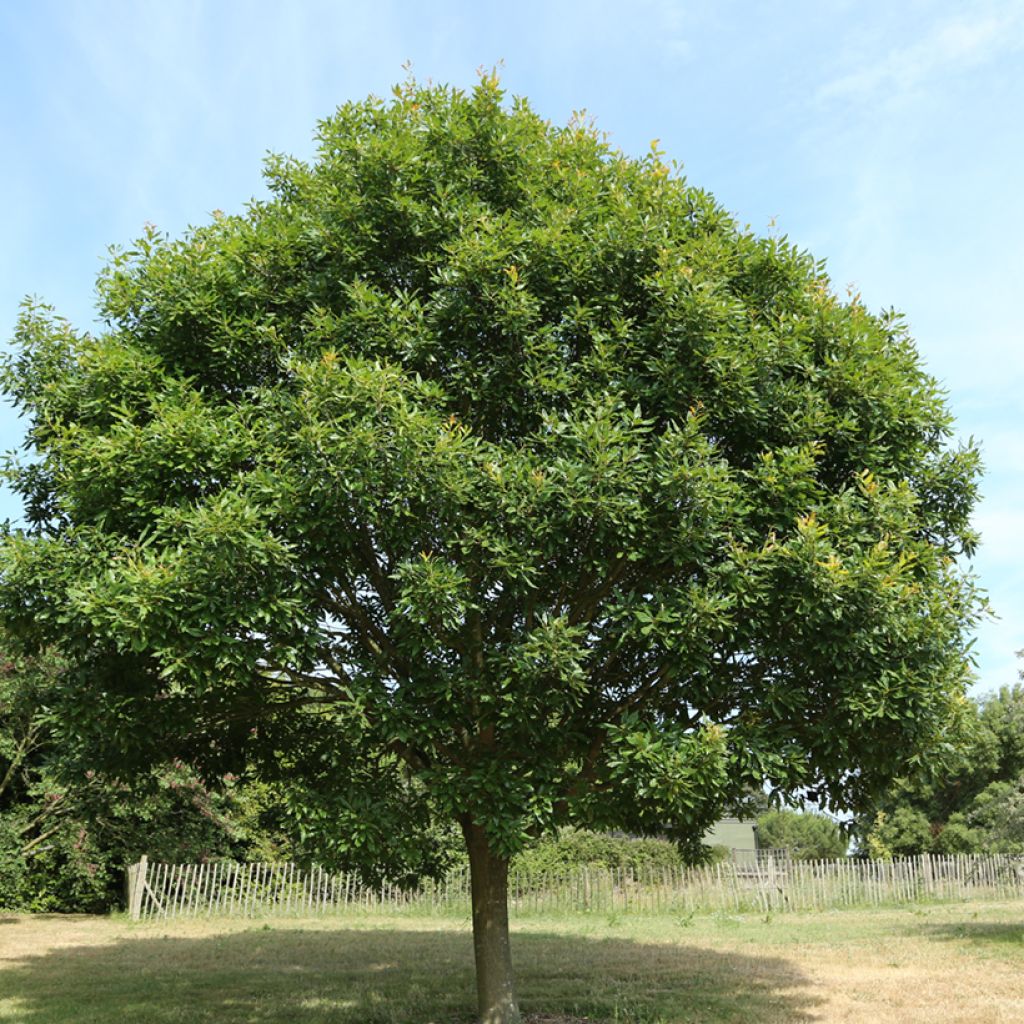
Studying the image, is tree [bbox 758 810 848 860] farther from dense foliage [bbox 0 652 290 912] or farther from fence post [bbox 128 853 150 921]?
fence post [bbox 128 853 150 921]

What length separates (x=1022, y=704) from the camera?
812 inches

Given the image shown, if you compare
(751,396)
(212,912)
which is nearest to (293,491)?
(751,396)

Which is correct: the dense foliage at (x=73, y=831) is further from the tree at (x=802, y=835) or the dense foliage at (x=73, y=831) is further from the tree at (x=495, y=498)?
the tree at (x=802, y=835)

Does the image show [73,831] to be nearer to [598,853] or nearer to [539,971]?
[539,971]

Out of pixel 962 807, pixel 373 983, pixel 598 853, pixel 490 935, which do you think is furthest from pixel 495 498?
pixel 962 807

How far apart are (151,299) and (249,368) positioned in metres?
1.49

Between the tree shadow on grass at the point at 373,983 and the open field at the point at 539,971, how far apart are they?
0.04 meters

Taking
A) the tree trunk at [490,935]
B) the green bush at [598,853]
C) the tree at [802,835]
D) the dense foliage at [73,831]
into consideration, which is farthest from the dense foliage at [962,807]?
the tree trunk at [490,935]

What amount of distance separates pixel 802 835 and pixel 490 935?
4590 centimetres

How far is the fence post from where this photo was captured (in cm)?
2470

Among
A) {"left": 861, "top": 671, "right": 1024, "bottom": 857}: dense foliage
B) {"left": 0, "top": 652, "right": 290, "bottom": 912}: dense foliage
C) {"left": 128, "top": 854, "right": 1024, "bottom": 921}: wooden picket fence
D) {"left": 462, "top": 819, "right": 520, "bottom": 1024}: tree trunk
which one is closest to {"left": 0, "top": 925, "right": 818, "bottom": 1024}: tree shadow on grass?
{"left": 462, "top": 819, "right": 520, "bottom": 1024}: tree trunk

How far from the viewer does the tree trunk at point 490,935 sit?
35.3ft

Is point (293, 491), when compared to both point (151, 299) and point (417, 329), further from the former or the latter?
point (151, 299)

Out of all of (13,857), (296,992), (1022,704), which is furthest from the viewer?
(13,857)
